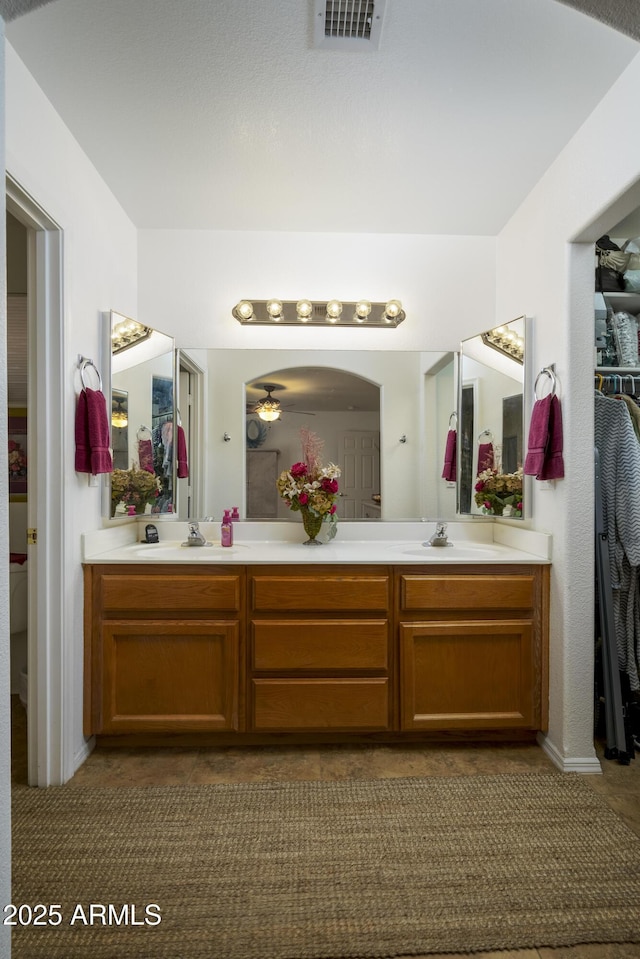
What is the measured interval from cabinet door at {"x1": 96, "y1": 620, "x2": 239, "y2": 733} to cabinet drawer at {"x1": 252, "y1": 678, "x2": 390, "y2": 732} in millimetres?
127

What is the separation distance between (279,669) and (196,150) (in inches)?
88.3

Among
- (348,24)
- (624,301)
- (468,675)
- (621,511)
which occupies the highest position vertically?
(348,24)

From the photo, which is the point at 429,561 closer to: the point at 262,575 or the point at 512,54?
the point at 262,575

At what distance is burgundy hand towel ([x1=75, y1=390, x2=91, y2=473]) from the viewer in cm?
→ 234

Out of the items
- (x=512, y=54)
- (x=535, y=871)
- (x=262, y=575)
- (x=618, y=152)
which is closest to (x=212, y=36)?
(x=512, y=54)

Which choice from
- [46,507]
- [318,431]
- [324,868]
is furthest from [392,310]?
[324,868]

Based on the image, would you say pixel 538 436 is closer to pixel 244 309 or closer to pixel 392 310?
pixel 392 310

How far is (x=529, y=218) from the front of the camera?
8.91 feet

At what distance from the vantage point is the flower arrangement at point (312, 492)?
285 centimetres

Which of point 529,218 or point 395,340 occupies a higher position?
point 529,218

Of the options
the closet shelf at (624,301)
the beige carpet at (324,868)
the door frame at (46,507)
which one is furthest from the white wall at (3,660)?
the closet shelf at (624,301)

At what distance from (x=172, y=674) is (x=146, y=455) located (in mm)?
1124

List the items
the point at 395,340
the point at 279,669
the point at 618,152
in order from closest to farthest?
1. the point at 618,152
2. the point at 279,669
3. the point at 395,340

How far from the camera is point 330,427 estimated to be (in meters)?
3.07
